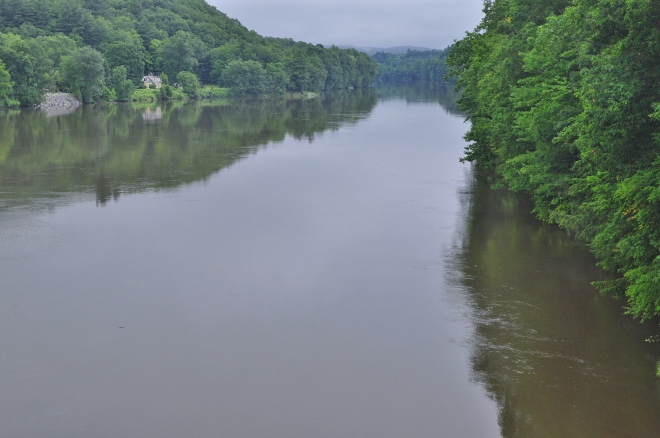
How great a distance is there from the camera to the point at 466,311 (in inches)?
690

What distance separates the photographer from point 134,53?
11162 cm

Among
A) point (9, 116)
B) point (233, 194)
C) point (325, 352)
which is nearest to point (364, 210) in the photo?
point (233, 194)

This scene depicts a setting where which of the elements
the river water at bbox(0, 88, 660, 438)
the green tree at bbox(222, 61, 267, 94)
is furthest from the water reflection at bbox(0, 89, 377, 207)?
the green tree at bbox(222, 61, 267, 94)

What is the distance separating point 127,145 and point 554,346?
3679 centimetres

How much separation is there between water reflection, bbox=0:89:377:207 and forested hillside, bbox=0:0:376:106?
9420 mm

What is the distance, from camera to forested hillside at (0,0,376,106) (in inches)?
3408

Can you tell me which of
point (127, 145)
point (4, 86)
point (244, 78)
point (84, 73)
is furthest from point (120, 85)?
point (127, 145)

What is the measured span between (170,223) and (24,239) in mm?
4808

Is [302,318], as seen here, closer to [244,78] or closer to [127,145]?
[127,145]

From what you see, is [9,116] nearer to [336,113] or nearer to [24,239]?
[336,113]

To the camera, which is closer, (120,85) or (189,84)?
(120,85)

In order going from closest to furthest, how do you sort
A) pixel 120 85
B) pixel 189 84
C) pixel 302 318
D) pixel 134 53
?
pixel 302 318 → pixel 120 85 → pixel 134 53 → pixel 189 84

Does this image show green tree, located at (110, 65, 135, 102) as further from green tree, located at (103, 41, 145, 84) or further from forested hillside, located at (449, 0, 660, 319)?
forested hillside, located at (449, 0, 660, 319)

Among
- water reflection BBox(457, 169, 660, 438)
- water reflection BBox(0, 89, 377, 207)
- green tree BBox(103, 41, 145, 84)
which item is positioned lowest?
water reflection BBox(457, 169, 660, 438)
